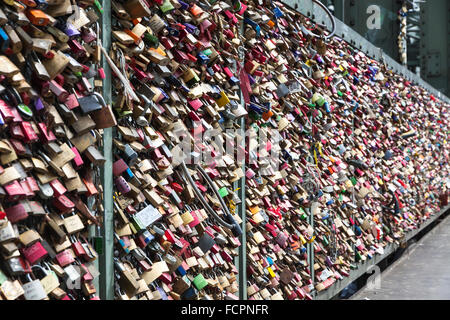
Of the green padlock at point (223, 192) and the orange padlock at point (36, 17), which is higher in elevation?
the orange padlock at point (36, 17)

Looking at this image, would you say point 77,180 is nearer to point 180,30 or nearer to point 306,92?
point 180,30

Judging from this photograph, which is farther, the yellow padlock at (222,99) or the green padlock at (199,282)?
the yellow padlock at (222,99)

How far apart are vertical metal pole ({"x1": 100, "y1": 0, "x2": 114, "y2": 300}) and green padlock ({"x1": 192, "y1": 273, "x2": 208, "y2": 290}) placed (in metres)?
0.58

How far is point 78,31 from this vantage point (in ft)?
6.45

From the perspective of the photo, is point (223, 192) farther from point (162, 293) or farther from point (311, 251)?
point (311, 251)

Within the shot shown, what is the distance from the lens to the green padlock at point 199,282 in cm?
272

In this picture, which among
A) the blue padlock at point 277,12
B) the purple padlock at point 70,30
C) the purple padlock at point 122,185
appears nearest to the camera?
the purple padlock at point 70,30

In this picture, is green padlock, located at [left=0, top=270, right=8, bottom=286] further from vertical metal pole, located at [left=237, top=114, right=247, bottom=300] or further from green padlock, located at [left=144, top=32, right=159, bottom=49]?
vertical metal pole, located at [left=237, top=114, right=247, bottom=300]

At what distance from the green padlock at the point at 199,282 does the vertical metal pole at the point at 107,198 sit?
0.58m

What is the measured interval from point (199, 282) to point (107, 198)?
0.73 m
